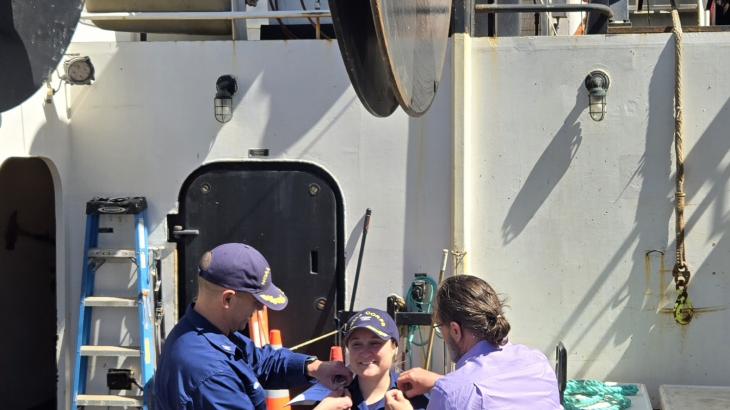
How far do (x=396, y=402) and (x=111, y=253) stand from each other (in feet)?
11.4

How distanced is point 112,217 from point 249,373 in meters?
3.25

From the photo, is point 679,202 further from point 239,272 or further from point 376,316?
point 239,272

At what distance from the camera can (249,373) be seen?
3.18 meters

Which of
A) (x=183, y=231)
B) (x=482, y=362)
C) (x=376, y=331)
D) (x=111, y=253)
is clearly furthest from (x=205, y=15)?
(x=482, y=362)

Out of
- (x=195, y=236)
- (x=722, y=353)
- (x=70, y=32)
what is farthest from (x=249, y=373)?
(x=722, y=353)

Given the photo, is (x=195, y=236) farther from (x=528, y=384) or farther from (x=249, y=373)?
(x=528, y=384)

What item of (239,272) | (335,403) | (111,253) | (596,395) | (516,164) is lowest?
(596,395)

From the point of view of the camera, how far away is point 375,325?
3326mm

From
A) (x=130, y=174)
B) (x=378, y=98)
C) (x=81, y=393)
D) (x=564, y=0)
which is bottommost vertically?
(x=81, y=393)

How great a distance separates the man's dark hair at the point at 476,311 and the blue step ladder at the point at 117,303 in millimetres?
3449

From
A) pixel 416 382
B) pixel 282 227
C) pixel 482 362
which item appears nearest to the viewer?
pixel 482 362

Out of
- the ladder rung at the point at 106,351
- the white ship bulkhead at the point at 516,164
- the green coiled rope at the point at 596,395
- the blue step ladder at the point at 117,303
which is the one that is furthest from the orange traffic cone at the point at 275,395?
the green coiled rope at the point at 596,395

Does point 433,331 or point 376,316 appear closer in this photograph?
point 376,316

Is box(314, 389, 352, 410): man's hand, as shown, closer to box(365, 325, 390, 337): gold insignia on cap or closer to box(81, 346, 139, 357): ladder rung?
box(365, 325, 390, 337): gold insignia on cap
